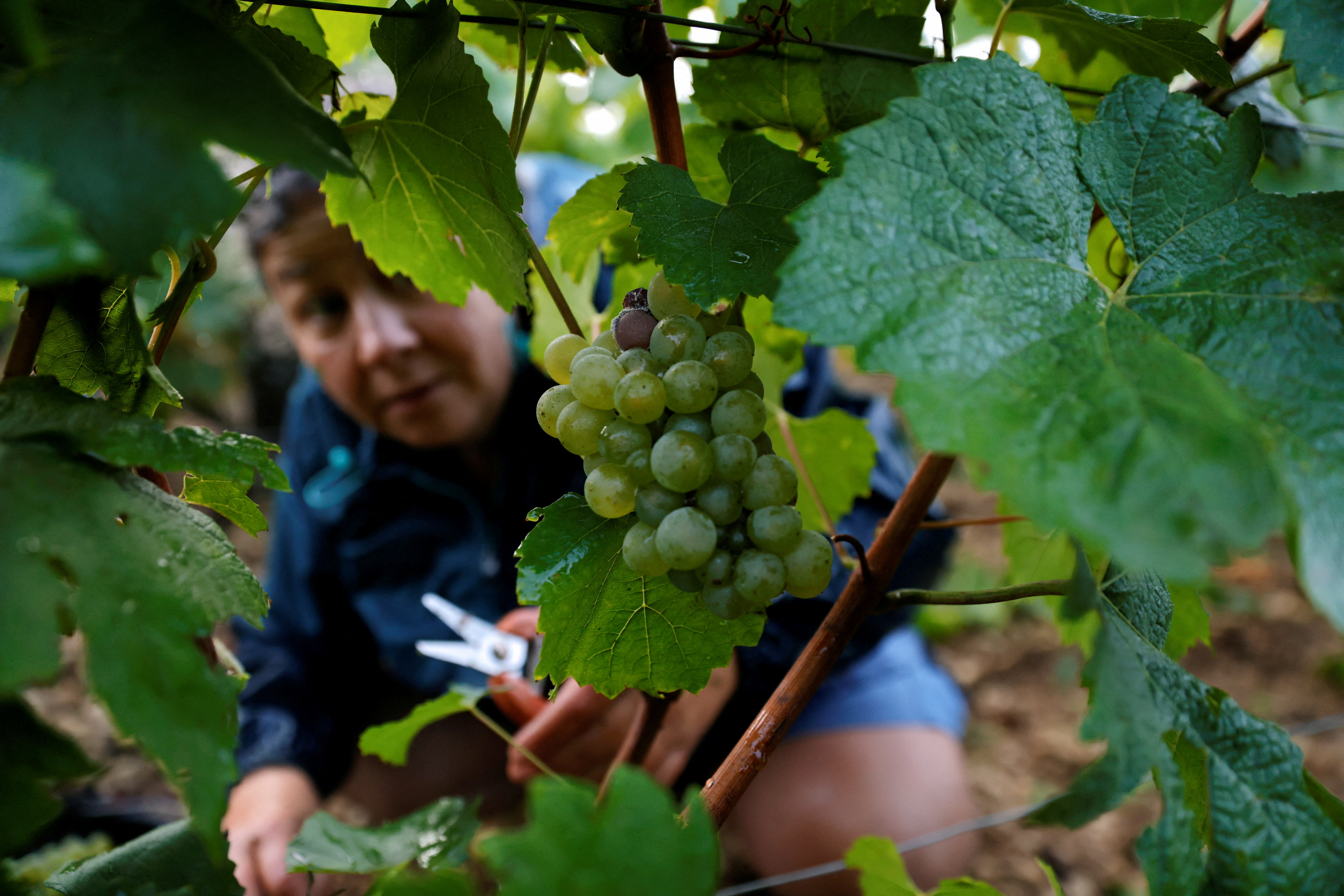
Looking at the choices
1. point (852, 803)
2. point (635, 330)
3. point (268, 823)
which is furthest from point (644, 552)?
point (852, 803)

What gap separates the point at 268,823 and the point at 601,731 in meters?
0.65

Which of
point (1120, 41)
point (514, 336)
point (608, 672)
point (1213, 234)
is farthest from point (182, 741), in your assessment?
point (514, 336)

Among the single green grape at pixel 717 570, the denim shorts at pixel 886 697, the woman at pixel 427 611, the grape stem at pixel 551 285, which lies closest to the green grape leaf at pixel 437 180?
the grape stem at pixel 551 285

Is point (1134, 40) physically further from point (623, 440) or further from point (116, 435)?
point (116, 435)

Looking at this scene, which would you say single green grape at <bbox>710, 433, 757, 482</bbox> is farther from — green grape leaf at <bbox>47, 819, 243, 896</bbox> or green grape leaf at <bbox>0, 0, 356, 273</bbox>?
green grape leaf at <bbox>47, 819, 243, 896</bbox>

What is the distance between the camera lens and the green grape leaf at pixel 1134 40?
45 centimetres

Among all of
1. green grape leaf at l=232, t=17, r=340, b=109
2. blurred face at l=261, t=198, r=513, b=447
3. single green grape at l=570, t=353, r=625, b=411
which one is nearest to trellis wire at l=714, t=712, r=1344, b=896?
single green grape at l=570, t=353, r=625, b=411

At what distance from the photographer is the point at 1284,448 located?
0.32 metres

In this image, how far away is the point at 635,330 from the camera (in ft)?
1.49

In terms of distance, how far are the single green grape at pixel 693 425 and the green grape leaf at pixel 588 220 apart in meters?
0.18

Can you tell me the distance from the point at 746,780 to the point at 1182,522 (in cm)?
26

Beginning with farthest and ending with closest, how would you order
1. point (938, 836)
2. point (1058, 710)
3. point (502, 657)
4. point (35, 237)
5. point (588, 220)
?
1. point (1058, 710)
2. point (938, 836)
3. point (502, 657)
4. point (588, 220)
5. point (35, 237)

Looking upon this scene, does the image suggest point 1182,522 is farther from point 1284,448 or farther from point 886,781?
point 886,781

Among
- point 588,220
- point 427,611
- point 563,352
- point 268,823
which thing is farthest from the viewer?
point 427,611
